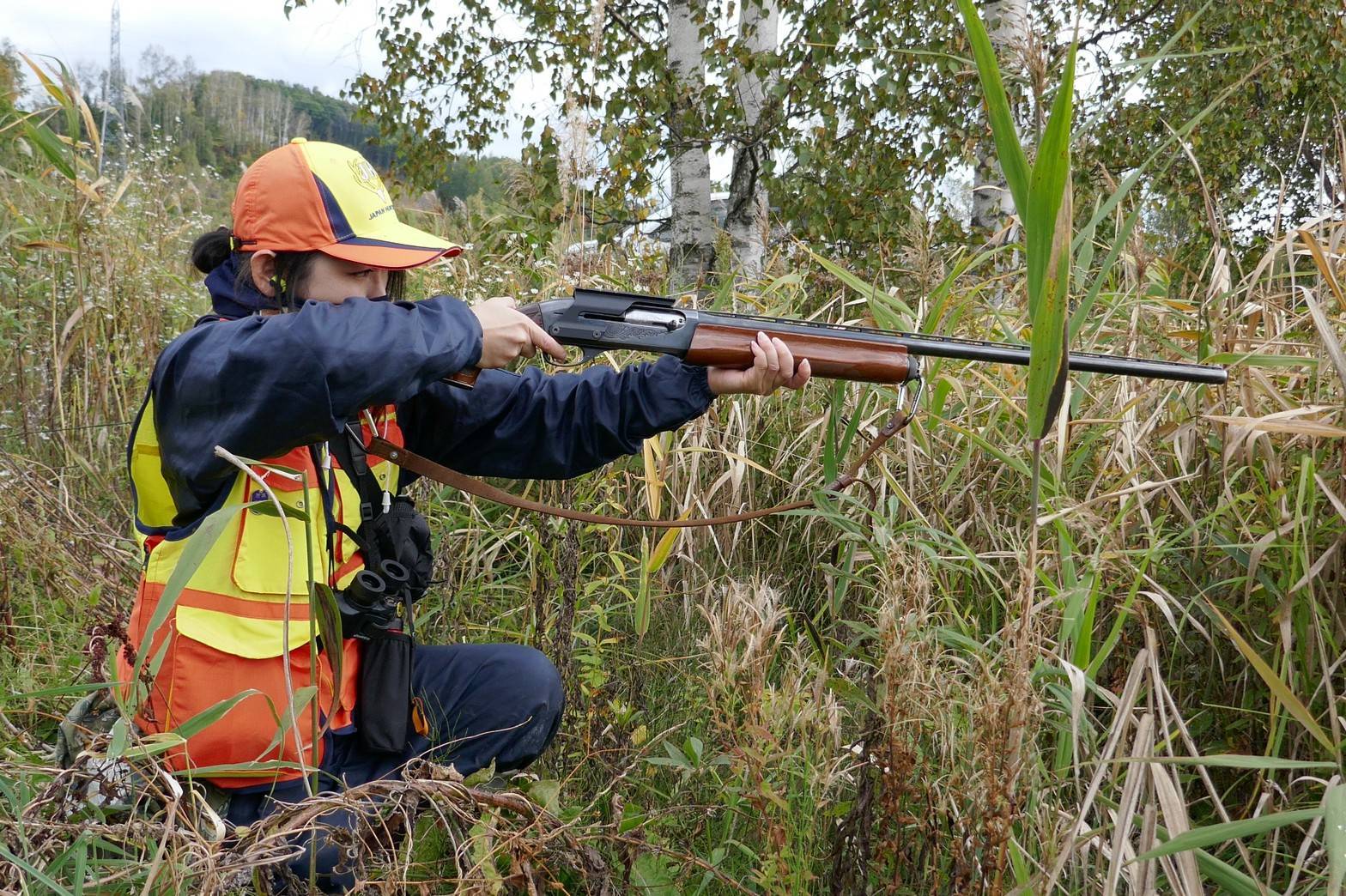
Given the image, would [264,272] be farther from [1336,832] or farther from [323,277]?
[1336,832]

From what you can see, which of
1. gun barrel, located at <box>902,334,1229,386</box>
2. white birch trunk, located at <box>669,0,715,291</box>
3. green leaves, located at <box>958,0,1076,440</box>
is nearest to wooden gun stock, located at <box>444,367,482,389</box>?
gun barrel, located at <box>902,334,1229,386</box>

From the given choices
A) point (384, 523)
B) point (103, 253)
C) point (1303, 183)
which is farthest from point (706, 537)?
point (1303, 183)

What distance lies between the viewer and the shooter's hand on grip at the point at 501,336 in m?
2.19

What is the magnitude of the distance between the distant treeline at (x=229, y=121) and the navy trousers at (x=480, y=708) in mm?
1448

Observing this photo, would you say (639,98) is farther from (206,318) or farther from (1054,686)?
(1054,686)

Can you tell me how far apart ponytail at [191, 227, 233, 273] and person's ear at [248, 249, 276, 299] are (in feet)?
0.52

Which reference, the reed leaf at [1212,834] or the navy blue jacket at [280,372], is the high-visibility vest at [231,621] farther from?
the reed leaf at [1212,834]

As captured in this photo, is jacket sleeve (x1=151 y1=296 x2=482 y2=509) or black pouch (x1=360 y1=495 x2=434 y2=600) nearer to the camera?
jacket sleeve (x1=151 y1=296 x2=482 y2=509)

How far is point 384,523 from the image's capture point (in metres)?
2.25

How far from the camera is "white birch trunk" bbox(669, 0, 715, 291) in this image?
5.33m

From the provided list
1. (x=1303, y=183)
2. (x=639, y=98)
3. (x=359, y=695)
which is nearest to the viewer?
(x=359, y=695)

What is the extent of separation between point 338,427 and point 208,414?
9.7 inches

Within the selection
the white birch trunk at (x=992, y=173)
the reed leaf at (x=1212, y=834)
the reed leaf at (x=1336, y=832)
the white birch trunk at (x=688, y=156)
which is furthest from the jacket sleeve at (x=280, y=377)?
the white birch trunk at (x=992, y=173)

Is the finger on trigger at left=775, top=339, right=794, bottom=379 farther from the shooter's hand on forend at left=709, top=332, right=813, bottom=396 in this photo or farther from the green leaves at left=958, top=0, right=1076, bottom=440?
the green leaves at left=958, top=0, right=1076, bottom=440
